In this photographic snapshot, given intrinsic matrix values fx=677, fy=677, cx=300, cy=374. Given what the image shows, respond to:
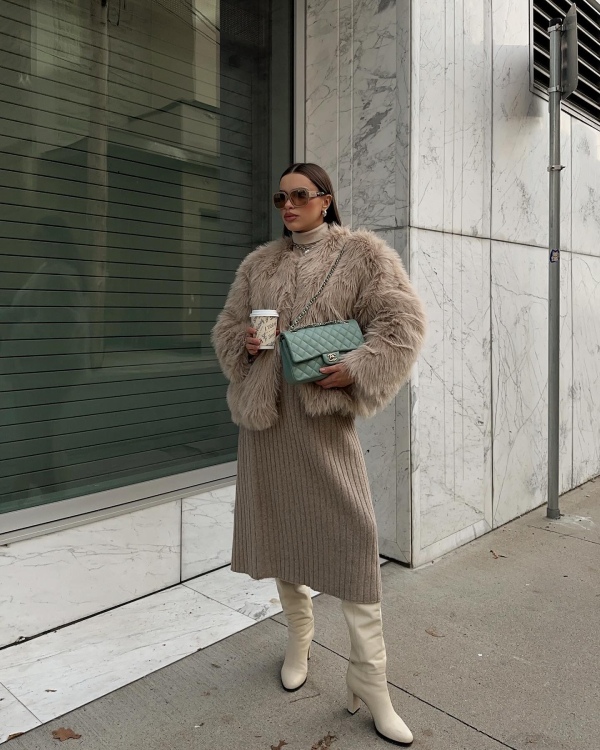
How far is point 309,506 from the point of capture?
257 cm

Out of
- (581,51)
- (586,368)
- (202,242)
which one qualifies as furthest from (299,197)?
(581,51)

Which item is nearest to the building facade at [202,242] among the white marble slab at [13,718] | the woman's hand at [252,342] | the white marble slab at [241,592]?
the white marble slab at [241,592]

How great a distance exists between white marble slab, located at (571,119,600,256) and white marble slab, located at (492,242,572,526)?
3.21 feet

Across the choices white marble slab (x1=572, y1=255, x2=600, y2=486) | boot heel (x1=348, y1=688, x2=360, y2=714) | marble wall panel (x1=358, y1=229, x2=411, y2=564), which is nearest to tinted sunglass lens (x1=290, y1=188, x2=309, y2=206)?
marble wall panel (x1=358, y1=229, x2=411, y2=564)

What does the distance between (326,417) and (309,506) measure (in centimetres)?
35

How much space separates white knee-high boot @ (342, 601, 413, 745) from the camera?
2.46m

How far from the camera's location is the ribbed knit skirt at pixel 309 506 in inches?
98.3

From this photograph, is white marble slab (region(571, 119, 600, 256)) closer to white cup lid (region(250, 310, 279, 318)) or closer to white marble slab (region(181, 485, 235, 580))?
white marble slab (region(181, 485, 235, 580))

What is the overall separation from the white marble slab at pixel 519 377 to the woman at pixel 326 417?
260 cm

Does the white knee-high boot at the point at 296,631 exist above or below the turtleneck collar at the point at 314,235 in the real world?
below

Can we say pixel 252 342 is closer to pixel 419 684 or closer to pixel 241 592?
pixel 419 684

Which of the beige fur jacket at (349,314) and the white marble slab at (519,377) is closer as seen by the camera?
the beige fur jacket at (349,314)

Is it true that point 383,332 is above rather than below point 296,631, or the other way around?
above

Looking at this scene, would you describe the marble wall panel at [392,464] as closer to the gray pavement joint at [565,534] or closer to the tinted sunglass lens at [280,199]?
the gray pavement joint at [565,534]
